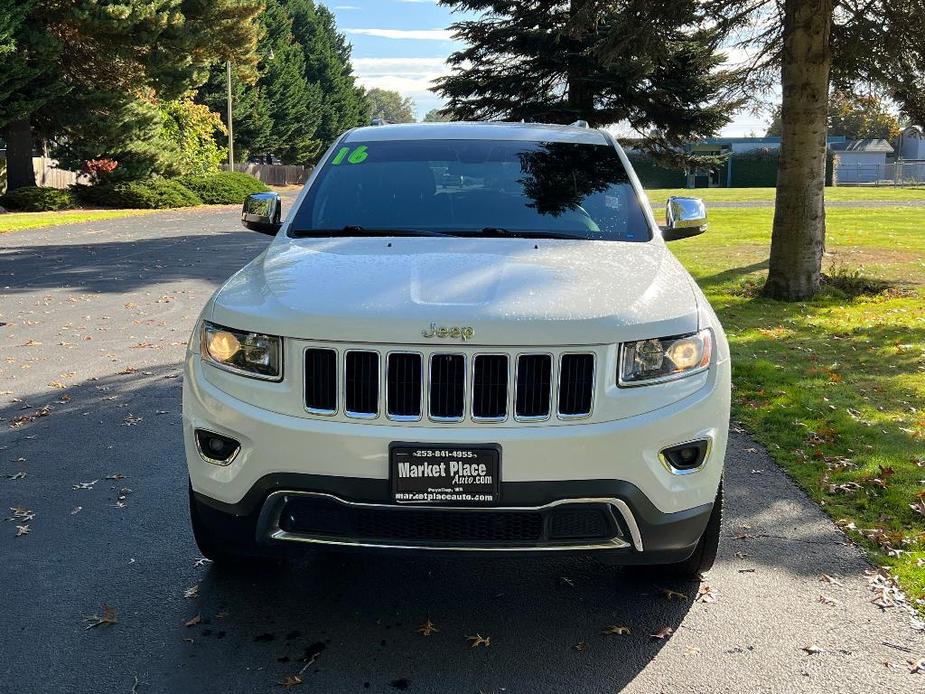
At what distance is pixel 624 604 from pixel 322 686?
130cm

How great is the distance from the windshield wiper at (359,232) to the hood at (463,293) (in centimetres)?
18

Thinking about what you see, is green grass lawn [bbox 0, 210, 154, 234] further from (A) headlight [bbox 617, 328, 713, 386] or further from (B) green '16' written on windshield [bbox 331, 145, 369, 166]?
(A) headlight [bbox 617, 328, 713, 386]

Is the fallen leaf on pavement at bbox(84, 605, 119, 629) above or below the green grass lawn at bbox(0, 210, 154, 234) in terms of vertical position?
above

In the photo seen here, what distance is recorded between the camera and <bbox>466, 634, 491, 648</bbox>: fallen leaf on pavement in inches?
138

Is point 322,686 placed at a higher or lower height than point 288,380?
lower

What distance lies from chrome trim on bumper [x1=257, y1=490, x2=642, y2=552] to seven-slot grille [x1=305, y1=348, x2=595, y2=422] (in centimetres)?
30

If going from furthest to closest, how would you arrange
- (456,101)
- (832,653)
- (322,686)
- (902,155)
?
1. (902,155)
2. (456,101)
3. (832,653)
4. (322,686)

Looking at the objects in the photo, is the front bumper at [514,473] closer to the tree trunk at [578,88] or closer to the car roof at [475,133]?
the car roof at [475,133]

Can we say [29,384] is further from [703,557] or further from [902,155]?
[902,155]

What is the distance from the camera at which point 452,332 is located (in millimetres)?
3299

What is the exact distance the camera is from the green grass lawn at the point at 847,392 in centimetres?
500

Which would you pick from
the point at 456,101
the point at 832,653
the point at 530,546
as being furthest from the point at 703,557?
the point at 456,101

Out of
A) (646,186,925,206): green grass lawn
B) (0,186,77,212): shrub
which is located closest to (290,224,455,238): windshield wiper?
(0,186,77,212): shrub

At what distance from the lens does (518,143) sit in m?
5.32
